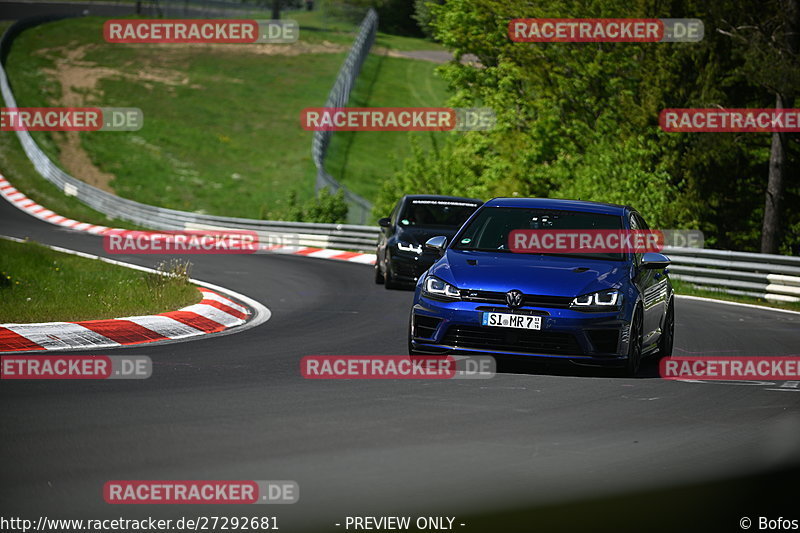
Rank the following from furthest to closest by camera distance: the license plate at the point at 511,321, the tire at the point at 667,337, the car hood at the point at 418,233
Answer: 1. the car hood at the point at 418,233
2. the tire at the point at 667,337
3. the license plate at the point at 511,321

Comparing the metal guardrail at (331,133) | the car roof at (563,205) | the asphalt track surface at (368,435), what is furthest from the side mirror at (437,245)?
the metal guardrail at (331,133)

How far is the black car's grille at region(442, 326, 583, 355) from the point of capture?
1080cm

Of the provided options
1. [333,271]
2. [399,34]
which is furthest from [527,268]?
[399,34]

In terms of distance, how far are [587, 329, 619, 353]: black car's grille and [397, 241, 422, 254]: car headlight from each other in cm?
1065

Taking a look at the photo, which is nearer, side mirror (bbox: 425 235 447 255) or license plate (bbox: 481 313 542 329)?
license plate (bbox: 481 313 542 329)

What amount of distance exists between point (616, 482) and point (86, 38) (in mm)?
89800

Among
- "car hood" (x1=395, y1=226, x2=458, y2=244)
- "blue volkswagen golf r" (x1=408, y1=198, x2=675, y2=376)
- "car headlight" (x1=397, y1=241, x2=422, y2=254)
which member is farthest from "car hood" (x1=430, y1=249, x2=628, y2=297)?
"car hood" (x1=395, y1=226, x2=458, y2=244)

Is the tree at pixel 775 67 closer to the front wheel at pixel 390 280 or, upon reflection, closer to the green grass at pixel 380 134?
the front wheel at pixel 390 280

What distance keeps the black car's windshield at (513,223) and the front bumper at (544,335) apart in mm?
1225

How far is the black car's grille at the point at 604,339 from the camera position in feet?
35.5

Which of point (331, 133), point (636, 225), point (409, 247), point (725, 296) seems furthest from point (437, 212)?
point (331, 133)

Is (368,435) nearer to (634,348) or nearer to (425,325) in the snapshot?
Result: (425,325)

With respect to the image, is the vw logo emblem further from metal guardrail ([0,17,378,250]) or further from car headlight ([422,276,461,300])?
metal guardrail ([0,17,378,250])

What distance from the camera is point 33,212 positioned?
148 ft
